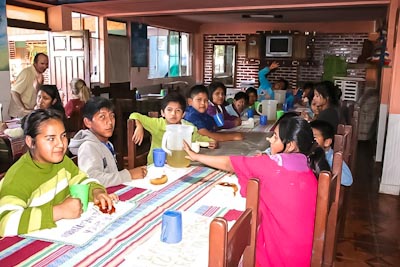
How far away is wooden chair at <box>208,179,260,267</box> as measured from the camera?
817mm

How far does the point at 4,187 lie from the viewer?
140 centimetres

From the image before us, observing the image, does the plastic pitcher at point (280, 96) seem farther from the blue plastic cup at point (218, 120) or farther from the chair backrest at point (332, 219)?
the chair backrest at point (332, 219)

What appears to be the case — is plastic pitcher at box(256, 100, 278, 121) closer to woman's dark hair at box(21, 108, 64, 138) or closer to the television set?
woman's dark hair at box(21, 108, 64, 138)

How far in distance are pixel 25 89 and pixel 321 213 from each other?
4379 millimetres

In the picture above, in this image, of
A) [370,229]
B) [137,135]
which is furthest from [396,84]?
[137,135]

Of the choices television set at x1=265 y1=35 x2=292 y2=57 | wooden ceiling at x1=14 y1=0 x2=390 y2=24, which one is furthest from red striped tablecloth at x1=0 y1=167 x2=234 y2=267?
television set at x1=265 y1=35 x2=292 y2=57

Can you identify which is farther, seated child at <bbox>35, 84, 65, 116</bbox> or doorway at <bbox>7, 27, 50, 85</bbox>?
doorway at <bbox>7, 27, 50, 85</bbox>

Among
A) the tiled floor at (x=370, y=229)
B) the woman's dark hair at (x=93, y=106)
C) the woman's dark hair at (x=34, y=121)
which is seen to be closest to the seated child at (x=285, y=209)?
the woman's dark hair at (x=34, y=121)

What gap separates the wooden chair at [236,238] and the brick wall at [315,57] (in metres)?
8.33

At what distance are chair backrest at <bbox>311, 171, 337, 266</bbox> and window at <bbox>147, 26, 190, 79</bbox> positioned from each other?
7.94m

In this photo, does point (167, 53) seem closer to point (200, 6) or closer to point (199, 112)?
point (200, 6)

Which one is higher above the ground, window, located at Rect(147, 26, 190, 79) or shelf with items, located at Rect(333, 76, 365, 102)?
window, located at Rect(147, 26, 190, 79)

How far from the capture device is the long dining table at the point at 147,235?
1160 millimetres

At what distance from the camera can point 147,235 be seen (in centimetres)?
134
